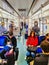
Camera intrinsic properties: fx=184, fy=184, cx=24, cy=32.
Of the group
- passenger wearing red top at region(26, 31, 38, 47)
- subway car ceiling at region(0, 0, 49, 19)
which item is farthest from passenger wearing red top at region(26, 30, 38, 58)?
subway car ceiling at region(0, 0, 49, 19)

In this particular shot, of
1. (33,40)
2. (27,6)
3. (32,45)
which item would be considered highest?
(27,6)

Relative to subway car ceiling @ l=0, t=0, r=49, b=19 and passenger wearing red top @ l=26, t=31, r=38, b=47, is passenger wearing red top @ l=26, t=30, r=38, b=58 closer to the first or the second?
passenger wearing red top @ l=26, t=31, r=38, b=47

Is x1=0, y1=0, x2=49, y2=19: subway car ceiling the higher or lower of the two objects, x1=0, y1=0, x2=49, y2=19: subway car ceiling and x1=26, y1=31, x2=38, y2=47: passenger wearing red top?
the higher

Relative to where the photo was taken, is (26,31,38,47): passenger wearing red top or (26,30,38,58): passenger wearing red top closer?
(26,30,38,58): passenger wearing red top

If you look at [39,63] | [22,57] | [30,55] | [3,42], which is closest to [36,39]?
[30,55]

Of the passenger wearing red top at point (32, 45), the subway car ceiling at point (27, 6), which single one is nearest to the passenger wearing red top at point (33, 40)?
the passenger wearing red top at point (32, 45)

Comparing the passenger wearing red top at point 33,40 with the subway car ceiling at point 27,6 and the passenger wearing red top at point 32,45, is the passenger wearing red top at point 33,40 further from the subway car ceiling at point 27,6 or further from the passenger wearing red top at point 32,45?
the subway car ceiling at point 27,6

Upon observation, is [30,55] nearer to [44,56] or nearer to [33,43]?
[33,43]

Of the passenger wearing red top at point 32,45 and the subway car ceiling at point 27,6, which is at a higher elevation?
the subway car ceiling at point 27,6

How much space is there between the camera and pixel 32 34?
6855 millimetres

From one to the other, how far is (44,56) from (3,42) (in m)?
3.38

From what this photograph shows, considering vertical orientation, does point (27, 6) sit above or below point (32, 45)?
above

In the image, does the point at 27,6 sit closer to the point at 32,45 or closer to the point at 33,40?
the point at 33,40

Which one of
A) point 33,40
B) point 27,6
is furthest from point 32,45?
point 27,6
